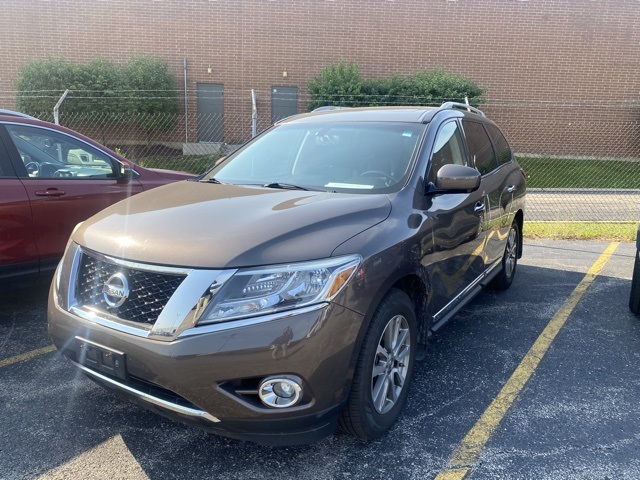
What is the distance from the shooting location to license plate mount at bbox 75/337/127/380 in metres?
2.42

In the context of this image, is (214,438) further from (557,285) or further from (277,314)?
(557,285)

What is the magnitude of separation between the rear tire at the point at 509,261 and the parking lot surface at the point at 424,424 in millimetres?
922

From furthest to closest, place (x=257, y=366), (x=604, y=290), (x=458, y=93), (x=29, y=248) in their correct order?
1. (x=458, y=93)
2. (x=604, y=290)
3. (x=29, y=248)
4. (x=257, y=366)

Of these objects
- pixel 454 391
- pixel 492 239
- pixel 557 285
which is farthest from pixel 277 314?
pixel 557 285

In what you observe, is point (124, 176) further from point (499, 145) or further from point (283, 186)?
point (499, 145)

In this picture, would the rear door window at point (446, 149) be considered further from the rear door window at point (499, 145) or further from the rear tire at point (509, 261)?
the rear tire at point (509, 261)

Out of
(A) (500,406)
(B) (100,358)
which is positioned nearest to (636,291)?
(A) (500,406)

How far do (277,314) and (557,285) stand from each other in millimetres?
4607

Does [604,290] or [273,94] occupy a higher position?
[273,94]

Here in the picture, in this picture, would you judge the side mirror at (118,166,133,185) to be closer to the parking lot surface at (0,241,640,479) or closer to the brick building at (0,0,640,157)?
the parking lot surface at (0,241,640,479)

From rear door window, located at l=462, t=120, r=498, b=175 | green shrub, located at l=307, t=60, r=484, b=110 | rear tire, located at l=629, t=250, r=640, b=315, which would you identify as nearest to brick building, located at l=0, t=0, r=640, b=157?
green shrub, located at l=307, t=60, r=484, b=110

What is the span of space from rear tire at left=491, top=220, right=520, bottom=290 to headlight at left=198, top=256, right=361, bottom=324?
336 centimetres

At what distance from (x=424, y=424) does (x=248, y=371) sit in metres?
1.32

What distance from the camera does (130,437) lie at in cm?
289
